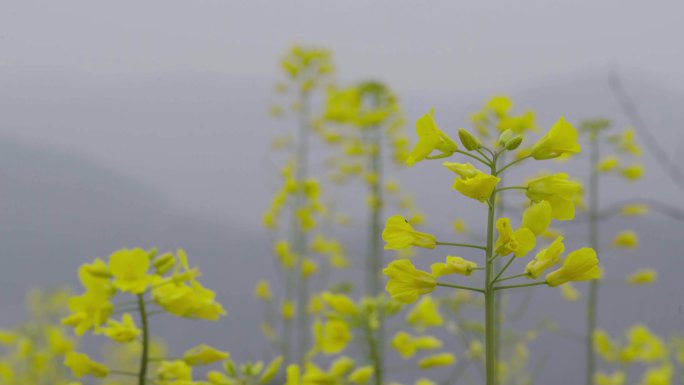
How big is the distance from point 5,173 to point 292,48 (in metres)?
2.67

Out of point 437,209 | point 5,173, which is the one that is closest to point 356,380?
point 437,209

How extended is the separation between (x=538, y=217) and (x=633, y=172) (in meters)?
2.46

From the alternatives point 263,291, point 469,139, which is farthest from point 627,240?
point 469,139

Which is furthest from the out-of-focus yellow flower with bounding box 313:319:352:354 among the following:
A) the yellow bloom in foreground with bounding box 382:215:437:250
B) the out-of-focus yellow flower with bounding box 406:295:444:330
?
the yellow bloom in foreground with bounding box 382:215:437:250

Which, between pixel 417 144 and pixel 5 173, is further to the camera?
pixel 5 173

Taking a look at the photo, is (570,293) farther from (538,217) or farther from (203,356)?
(538,217)

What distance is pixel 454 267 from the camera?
48.3 inches

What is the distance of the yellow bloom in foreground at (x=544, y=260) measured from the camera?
1160 millimetres

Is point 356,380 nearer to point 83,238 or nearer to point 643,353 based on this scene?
point 643,353

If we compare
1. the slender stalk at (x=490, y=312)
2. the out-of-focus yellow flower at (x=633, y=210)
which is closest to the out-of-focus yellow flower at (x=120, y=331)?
the slender stalk at (x=490, y=312)

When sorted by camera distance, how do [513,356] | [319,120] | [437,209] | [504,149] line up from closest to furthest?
[504,149], [319,120], [437,209], [513,356]

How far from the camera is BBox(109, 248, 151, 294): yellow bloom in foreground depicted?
54.6 inches

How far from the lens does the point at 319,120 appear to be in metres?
4.15

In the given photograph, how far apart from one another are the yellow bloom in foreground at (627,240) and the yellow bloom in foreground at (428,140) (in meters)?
2.49
